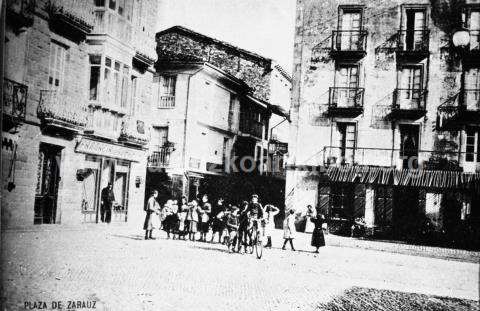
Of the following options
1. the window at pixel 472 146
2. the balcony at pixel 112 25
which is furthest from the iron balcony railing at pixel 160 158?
the window at pixel 472 146

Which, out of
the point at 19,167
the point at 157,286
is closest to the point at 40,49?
the point at 19,167

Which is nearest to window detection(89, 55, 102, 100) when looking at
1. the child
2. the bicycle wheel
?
the bicycle wheel

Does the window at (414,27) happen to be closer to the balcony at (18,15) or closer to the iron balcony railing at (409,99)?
the iron balcony railing at (409,99)

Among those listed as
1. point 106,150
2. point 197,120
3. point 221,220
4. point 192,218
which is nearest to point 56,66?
point 106,150

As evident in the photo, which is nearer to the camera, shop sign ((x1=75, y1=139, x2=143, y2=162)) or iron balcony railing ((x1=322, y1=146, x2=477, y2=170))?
iron balcony railing ((x1=322, y1=146, x2=477, y2=170))

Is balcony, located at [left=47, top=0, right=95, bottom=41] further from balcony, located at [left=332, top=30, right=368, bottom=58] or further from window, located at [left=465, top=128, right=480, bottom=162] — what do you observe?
window, located at [left=465, top=128, right=480, bottom=162]
